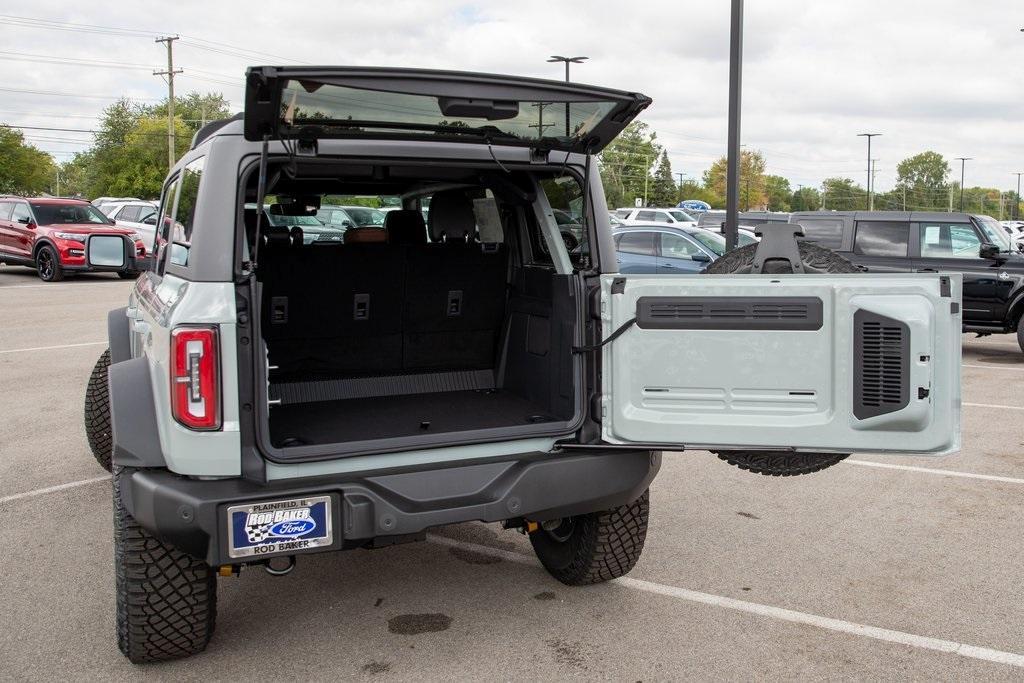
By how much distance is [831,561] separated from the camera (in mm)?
4594

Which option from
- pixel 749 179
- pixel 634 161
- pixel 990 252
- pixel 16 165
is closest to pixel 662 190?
pixel 634 161

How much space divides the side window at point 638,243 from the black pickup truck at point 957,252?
142 inches

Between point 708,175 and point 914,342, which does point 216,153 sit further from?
point 708,175

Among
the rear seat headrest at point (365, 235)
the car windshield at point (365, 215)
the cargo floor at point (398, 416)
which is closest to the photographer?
the cargo floor at point (398, 416)

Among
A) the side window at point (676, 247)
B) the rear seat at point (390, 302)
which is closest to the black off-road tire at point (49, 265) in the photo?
the side window at point (676, 247)

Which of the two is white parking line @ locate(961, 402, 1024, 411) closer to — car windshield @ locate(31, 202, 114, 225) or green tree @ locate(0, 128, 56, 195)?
car windshield @ locate(31, 202, 114, 225)

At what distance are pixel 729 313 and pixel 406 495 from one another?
1.31m

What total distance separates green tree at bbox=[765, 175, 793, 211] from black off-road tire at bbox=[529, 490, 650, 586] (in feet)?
402

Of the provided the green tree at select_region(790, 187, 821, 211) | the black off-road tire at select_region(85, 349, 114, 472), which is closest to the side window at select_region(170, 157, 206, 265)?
the black off-road tire at select_region(85, 349, 114, 472)

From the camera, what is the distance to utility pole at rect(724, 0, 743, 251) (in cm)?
796

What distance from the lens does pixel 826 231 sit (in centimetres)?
1252

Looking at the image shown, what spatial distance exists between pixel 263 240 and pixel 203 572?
1.79 meters

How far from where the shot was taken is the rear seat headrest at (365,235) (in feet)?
15.8

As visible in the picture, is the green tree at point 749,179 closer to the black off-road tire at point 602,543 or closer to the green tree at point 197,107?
the green tree at point 197,107
